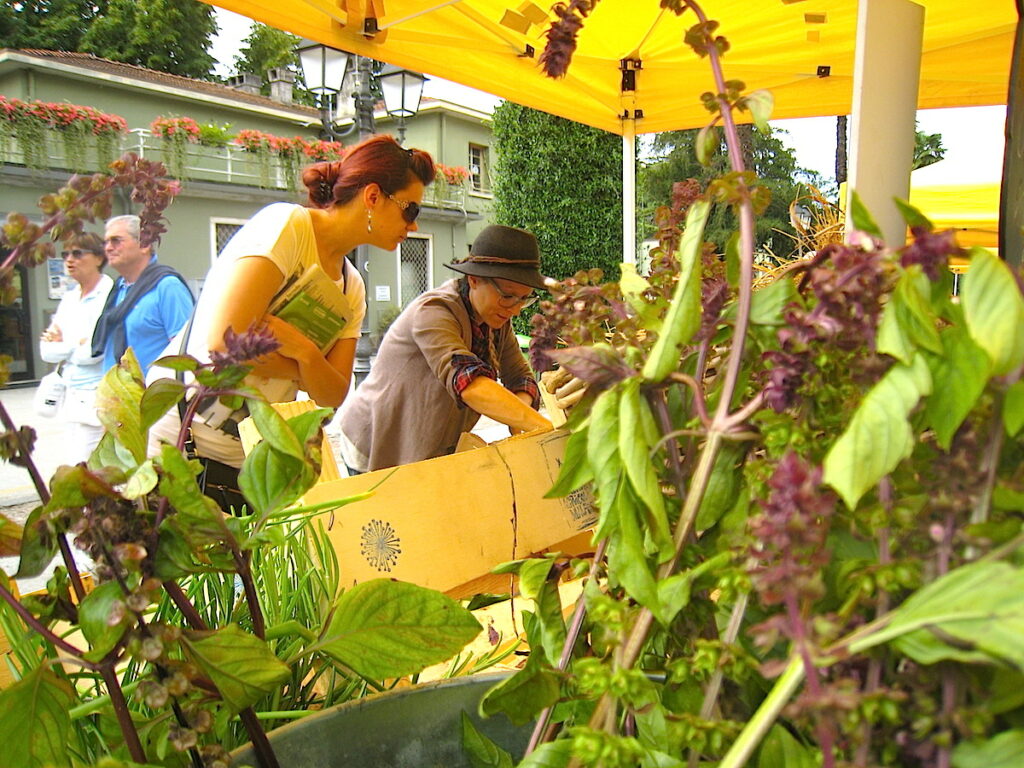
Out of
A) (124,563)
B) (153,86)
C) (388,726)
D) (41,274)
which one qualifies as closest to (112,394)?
(124,563)

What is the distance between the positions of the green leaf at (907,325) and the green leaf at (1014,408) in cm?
3

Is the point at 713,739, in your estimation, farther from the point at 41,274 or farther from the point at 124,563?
the point at 41,274

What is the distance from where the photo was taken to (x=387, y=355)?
2.26m

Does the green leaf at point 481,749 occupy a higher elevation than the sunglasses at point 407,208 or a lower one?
lower

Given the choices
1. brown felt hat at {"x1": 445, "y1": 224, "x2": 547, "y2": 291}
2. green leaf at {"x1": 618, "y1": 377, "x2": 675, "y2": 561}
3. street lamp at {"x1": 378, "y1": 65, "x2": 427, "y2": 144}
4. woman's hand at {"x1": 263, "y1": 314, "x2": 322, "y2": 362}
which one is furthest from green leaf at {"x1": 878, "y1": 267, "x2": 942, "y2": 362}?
street lamp at {"x1": 378, "y1": 65, "x2": 427, "y2": 144}

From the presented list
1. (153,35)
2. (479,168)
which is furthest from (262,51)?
(479,168)

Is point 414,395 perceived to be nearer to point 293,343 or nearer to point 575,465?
point 293,343

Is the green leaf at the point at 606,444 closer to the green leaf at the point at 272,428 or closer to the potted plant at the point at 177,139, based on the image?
the green leaf at the point at 272,428

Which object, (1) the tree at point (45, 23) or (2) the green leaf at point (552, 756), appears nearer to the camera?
(2) the green leaf at point (552, 756)

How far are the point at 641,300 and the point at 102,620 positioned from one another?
0.32 m

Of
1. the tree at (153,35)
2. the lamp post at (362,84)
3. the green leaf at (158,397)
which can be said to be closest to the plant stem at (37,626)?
the green leaf at (158,397)

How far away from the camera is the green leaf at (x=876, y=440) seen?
0.86ft

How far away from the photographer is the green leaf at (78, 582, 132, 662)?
36 centimetres

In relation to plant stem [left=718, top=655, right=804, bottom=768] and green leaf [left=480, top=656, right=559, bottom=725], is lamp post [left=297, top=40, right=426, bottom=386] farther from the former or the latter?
plant stem [left=718, top=655, right=804, bottom=768]
